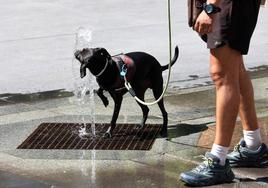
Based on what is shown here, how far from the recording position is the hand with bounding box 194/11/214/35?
4.36m

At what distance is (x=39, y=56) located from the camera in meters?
→ 9.79

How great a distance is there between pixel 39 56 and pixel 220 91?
18.7ft

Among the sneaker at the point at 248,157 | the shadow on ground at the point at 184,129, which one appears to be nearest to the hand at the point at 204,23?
the sneaker at the point at 248,157

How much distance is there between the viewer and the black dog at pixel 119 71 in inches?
213

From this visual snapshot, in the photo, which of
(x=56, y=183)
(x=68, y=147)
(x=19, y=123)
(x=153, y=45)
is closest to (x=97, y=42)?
(x=153, y=45)

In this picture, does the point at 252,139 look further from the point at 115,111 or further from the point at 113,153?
the point at 115,111

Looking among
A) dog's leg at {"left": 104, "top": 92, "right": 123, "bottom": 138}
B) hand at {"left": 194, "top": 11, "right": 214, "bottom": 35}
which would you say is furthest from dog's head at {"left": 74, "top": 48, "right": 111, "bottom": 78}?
hand at {"left": 194, "top": 11, "right": 214, "bottom": 35}

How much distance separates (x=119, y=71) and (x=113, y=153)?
694 millimetres

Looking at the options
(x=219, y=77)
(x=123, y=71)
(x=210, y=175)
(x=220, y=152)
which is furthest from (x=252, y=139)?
(x=123, y=71)

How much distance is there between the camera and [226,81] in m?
4.45

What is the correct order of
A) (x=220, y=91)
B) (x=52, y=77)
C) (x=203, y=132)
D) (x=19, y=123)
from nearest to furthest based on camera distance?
(x=220, y=91), (x=203, y=132), (x=19, y=123), (x=52, y=77)

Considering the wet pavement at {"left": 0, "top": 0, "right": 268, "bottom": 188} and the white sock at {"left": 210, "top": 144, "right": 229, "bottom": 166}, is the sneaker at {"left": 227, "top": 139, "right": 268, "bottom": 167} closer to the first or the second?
the wet pavement at {"left": 0, "top": 0, "right": 268, "bottom": 188}

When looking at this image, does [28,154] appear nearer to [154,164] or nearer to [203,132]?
[154,164]

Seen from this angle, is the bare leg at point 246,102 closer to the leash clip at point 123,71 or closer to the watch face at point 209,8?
the watch face at point 209,8
